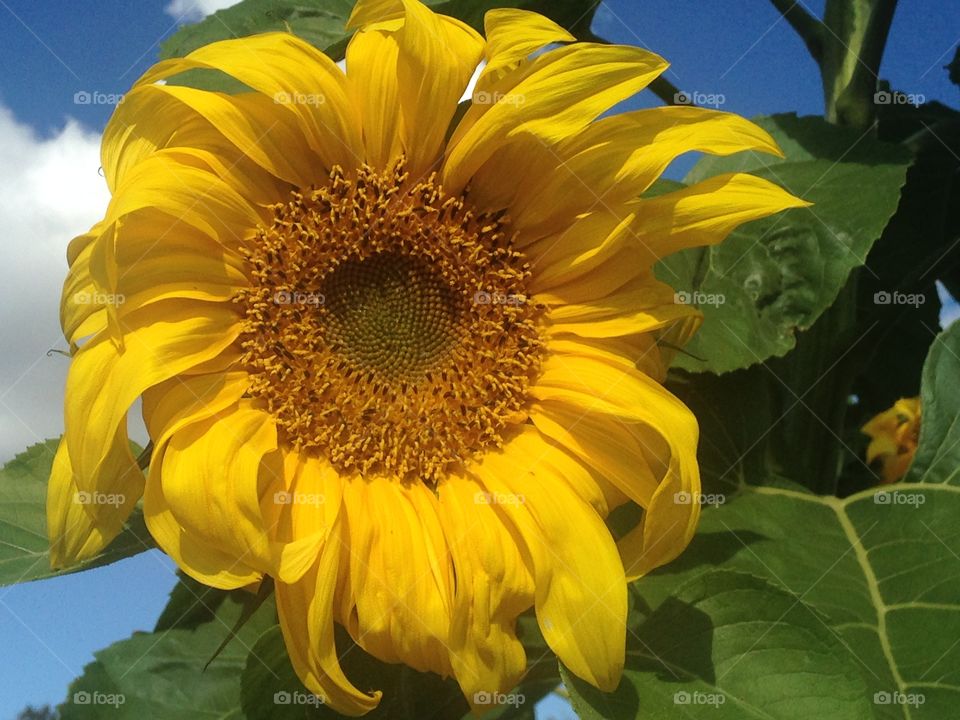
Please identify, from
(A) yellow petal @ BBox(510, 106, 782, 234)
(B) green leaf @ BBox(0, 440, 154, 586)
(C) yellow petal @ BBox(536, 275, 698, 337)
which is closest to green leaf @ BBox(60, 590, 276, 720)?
(B) green leaf @ BBox(0, 440, 154, 586)

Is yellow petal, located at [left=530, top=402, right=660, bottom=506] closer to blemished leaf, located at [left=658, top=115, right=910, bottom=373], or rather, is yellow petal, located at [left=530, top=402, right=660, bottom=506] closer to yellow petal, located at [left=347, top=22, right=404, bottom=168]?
blemished leaf, located at [left=658, top=115, right=910, bottom=373]

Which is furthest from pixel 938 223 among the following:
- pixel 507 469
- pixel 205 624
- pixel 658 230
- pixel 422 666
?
pixel 205 624

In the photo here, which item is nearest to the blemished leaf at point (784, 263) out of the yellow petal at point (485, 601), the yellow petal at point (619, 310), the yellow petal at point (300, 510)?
the yellow petal at point (619, 310)

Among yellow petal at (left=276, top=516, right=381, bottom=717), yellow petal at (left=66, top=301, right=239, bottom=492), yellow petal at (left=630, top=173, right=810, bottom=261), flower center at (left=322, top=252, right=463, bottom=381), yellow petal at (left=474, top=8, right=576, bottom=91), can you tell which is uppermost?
yellow petal at (left=474, top=8, right=576, bottom=91)

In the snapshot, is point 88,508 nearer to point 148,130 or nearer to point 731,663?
point 148,130

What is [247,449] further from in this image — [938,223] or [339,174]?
Answer: [938,223]

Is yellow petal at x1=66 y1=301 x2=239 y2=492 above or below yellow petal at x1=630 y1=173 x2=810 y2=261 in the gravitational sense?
below

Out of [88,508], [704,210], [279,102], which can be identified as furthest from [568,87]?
[88,508]
